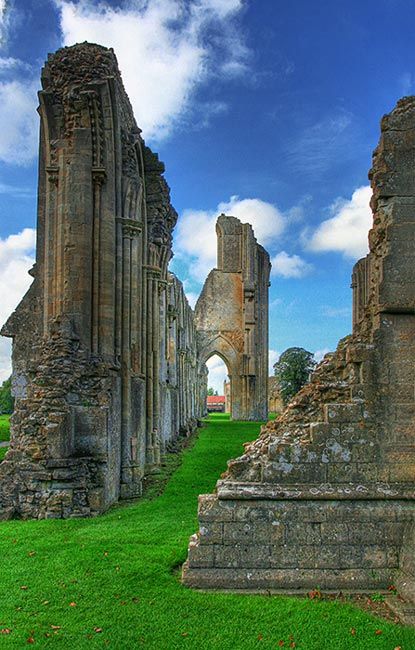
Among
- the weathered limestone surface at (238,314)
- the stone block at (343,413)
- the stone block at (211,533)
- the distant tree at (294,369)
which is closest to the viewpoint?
the stone block at (211,533)

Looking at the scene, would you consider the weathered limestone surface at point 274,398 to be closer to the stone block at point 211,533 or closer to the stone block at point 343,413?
the stone block at point 343,413

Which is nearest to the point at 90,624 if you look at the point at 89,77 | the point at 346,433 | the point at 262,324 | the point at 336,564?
the point at 336,564

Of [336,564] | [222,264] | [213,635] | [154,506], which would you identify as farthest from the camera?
[222,264]

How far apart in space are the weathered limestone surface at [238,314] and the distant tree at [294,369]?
8.81ft

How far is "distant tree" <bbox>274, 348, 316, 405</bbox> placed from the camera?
42719mm

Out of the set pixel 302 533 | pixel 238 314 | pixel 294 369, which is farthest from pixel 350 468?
pixel 294 369

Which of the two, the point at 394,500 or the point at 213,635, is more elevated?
the point at 394,500

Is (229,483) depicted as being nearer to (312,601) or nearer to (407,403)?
(312,601)

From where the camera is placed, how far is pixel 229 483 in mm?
5656

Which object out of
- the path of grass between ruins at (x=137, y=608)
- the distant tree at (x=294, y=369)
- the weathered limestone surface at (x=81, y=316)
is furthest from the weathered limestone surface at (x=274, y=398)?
the path of grass between ruins at (x=137, y=608)

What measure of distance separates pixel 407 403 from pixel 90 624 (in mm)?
3722

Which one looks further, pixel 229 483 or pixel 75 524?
pixel 75 524

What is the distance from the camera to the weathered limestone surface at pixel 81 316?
8.77 meters

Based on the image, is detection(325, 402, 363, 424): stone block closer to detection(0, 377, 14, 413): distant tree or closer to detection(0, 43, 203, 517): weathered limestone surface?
detection(0, 43, 203, 517): weathered limestone surface
